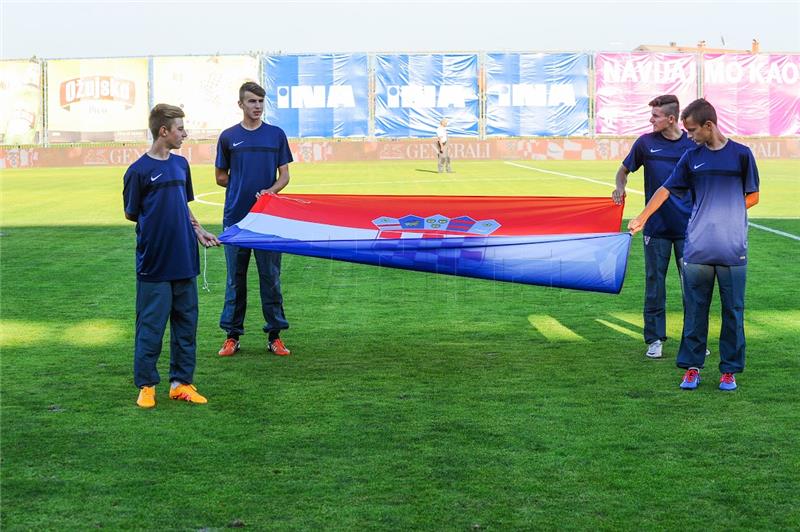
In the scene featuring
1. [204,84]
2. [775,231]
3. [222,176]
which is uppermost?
[204,84]

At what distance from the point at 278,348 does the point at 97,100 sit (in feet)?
160

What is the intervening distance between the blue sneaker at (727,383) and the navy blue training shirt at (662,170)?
1568 millimetres

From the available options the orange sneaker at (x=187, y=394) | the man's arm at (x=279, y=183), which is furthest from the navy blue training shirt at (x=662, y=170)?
the orange sneaker at (x=187, y=394)

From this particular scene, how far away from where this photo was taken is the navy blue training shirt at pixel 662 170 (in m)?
9.62

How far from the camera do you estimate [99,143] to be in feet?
185

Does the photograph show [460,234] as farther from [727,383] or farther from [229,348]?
[727,383]

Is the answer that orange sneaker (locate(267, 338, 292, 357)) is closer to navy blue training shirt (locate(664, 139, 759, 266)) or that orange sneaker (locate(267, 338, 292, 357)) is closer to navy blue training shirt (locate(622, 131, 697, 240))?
navy blue training shirt (locate(622, 131, 697, 240))

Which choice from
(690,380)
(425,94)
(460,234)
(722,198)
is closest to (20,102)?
(425,94)

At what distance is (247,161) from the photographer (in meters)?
9.95

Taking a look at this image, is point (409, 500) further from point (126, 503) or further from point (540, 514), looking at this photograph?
point (126, 503)

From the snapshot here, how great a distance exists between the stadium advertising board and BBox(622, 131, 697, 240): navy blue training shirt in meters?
50.6

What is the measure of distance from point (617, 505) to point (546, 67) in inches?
2050

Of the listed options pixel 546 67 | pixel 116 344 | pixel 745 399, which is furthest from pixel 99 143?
pixel 745 399

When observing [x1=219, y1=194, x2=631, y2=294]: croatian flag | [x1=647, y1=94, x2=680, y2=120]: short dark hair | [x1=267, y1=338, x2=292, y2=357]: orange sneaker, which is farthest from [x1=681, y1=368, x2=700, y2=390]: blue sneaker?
[x1=267, y1=338, x2=292, y2=357]: orange sneaker
